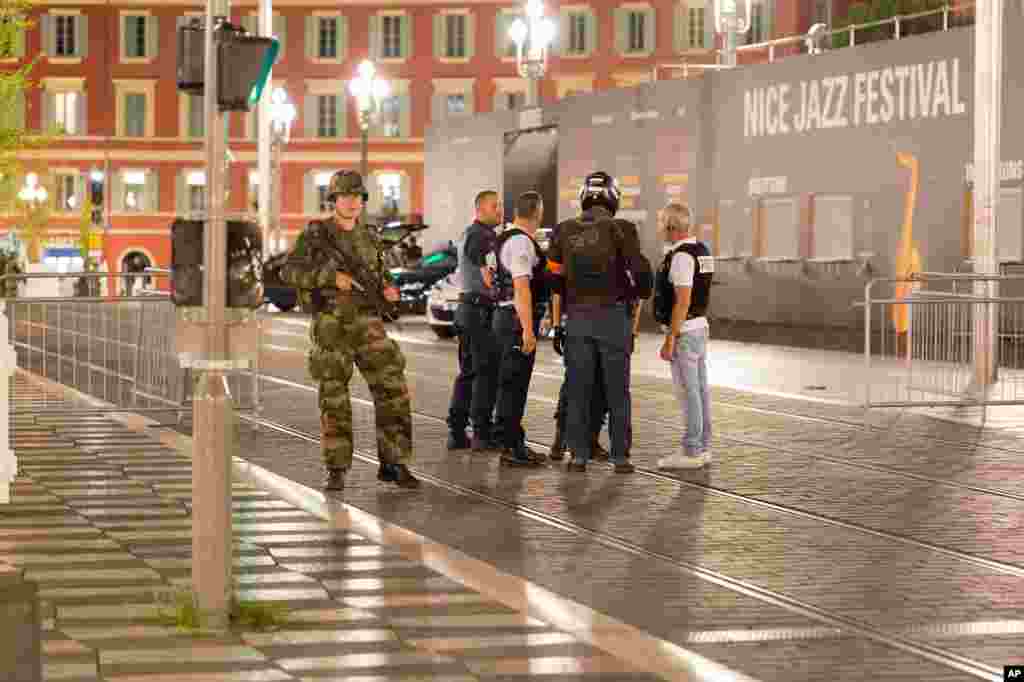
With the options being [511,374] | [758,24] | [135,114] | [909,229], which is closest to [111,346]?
[511,374]

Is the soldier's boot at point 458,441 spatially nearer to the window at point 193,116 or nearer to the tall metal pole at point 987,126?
the tall metal pole at point 987,126

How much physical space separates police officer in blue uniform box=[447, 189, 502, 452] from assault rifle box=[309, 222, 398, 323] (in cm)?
239

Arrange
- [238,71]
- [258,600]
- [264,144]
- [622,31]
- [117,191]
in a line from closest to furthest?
1. [238,71]
2. [258,600]
3. [264,144]
4. [622,31]
5. [117,191]

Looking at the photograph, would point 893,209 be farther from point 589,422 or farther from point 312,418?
point 589,422

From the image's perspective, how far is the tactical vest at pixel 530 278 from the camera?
55.6 ft

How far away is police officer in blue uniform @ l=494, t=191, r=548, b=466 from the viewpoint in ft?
55.1

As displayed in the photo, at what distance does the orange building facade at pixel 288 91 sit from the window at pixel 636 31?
133 centimetres

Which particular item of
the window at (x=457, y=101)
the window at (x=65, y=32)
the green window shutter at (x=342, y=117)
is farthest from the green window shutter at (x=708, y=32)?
the window at (x=65, y=32)

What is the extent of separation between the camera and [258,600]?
35.3 feet

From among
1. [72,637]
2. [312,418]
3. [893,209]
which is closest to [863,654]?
[72,637]

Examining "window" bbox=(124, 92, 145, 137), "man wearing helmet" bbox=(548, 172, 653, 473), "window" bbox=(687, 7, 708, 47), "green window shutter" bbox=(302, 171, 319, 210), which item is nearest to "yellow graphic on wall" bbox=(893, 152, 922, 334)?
"man wearing helmet" bbox=(548, 172, 653, 473)

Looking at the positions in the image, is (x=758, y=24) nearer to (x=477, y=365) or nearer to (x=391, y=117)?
(x=391, y=117)

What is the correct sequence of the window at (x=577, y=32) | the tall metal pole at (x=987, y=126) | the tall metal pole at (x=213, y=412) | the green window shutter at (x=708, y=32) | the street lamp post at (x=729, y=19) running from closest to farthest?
the tall metal pole at (x=213, y=412) < the tall metal pole at (x=987, y=126) < the street lamp post at (x=729, y=19) < the green window shutter at (x=708, y=32) < the window at (x=577, y=32)

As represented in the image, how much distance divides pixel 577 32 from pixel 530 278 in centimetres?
8437
